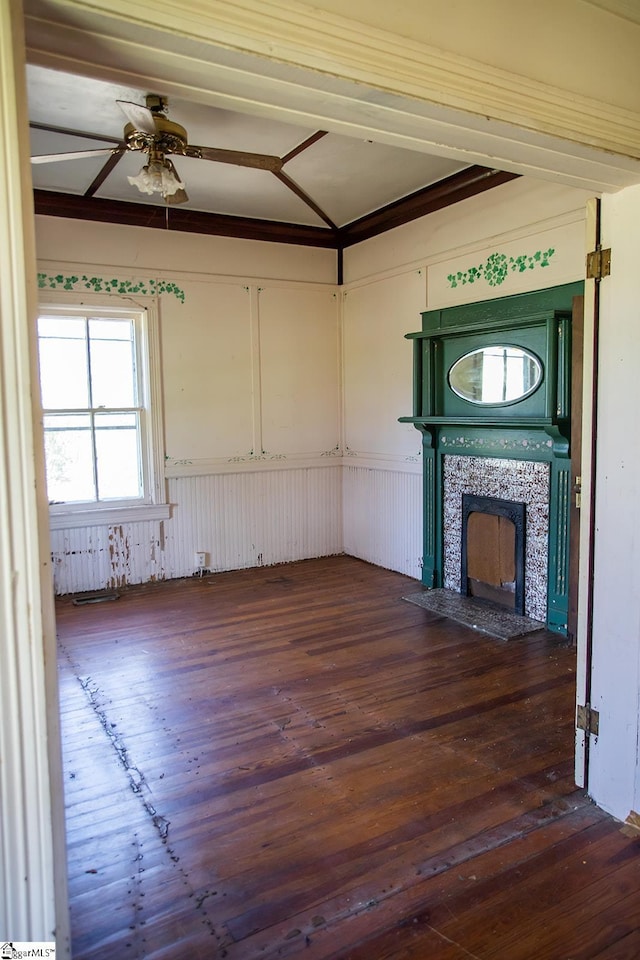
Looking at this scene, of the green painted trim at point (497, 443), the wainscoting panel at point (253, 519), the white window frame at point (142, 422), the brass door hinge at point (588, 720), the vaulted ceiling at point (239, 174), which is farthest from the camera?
the wainscoting panel at point (253, 519)

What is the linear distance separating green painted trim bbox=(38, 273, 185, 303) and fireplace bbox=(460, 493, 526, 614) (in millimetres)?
2999

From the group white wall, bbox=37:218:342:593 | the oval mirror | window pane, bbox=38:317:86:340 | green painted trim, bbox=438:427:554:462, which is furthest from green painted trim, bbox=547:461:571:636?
window pane, bbox=38:317:86:340

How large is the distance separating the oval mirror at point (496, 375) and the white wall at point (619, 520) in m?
1.91

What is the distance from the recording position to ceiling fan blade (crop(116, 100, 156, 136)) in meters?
2.46

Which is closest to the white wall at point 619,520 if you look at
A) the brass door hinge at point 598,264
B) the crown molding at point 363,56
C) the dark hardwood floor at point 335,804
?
the brass door hinge at point 598,264

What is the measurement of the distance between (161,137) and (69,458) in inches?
112

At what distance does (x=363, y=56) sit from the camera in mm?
1295

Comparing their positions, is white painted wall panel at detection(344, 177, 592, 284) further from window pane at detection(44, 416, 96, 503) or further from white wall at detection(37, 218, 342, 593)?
window pane at detection(44, 416, 96, 503)

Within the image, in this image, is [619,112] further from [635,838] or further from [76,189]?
[76,189]

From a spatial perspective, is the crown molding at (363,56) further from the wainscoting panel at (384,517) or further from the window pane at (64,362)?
the window pane at (64,362)

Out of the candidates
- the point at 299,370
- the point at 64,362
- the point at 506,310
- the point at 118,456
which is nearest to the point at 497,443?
the point at 506,310

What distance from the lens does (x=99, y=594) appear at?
4.95 meters

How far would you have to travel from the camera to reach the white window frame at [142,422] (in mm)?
4828

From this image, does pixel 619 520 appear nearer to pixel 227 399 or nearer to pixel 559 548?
pixel 559 548
